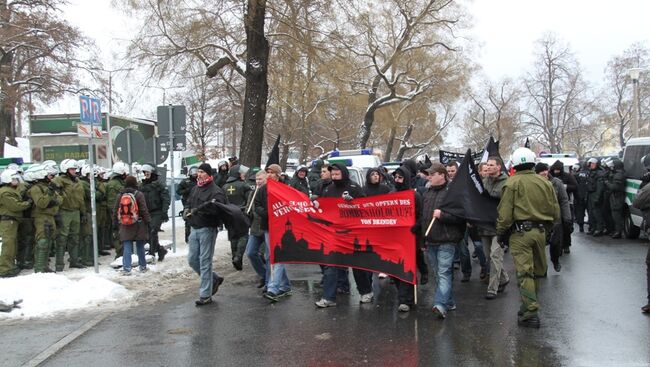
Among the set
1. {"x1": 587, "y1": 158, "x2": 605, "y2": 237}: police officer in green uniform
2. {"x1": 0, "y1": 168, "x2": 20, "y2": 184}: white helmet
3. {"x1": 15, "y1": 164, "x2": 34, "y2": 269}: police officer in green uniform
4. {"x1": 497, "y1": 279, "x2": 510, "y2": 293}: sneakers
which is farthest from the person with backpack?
{"x1": 587, "y1": 158, "x2": 605, "y2": 237}: police officer in green uniform

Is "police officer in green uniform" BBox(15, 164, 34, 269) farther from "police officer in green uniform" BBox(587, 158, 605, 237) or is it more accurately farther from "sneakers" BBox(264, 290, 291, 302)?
"police officer in green uniform" BBox(587, 158, 605, 237)

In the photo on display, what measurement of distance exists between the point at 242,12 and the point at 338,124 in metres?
29.9

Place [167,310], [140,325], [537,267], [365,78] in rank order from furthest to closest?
[365,78], [167,310], [140,325], [537,267]

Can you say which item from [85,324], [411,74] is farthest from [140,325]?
[411,74]

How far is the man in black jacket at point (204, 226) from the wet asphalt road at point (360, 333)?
1.22ft

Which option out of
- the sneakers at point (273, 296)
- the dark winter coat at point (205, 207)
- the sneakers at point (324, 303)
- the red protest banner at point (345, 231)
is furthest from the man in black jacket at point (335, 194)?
the dark winter coat at point (205, 207)

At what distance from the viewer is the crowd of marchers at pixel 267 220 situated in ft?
21.6

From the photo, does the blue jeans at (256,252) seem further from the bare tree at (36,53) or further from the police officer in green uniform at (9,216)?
the bare tree at (36,53)

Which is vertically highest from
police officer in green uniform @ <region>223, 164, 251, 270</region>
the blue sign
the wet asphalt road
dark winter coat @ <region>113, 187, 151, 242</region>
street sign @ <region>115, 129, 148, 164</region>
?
the blue sign

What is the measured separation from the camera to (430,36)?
110 feet

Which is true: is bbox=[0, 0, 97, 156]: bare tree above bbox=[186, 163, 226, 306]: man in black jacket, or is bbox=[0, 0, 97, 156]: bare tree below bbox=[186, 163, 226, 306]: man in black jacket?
above

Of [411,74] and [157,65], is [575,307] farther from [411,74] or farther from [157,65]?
[411,74]

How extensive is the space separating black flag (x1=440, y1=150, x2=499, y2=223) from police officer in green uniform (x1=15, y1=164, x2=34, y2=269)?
23.2 ft

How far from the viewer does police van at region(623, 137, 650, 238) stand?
13211 millimetres
